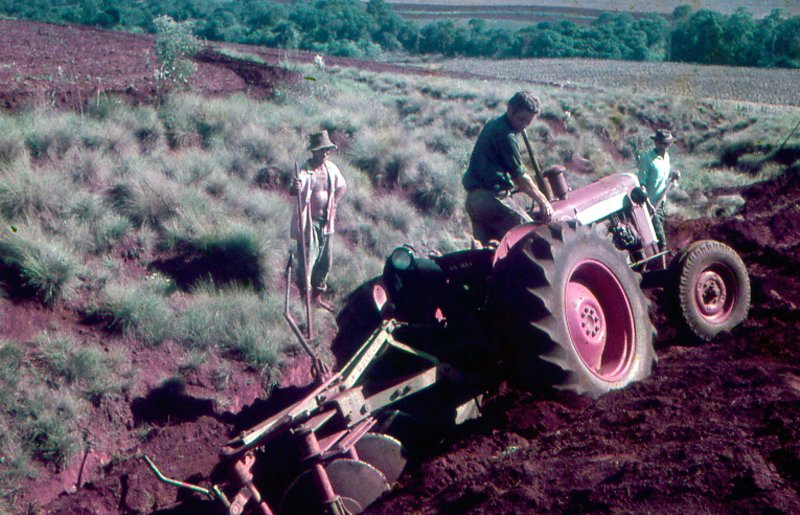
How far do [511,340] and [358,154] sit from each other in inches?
391

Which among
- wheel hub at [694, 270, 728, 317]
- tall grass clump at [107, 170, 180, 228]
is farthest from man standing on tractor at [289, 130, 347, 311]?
wheel hub at [694, 270, 728, 317]

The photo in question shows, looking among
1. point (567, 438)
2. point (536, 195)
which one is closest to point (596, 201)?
point (536, 195)

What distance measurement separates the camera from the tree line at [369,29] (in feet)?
132

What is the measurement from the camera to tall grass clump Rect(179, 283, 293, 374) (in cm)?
833

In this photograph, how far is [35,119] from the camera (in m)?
12.3

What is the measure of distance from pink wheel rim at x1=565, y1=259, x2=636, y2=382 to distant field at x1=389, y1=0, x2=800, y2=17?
2465 centimetres

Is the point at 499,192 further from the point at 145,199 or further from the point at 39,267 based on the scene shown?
the point at 145,199

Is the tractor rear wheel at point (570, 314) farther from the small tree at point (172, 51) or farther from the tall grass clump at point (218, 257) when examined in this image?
the small tree at point (172, 51)

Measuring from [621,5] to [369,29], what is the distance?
1548cm

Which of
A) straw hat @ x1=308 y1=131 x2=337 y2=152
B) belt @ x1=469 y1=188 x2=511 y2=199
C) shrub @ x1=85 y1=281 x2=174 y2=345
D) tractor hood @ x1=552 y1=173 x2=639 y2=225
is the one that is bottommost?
shrub @ x1=85 y1=281 x2=174 y2=345

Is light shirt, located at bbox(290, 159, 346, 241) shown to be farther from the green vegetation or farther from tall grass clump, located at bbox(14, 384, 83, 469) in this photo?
Answer: tall grass clump, located at bbox(14, 384, 83, 469)

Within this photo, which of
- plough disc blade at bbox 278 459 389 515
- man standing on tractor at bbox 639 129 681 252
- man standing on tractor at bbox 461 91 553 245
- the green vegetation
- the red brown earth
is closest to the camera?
the red brown earth

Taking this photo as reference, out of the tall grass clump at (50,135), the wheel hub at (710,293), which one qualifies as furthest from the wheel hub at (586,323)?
the tall grass clump at (50,135)

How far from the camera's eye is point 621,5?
122 feet
